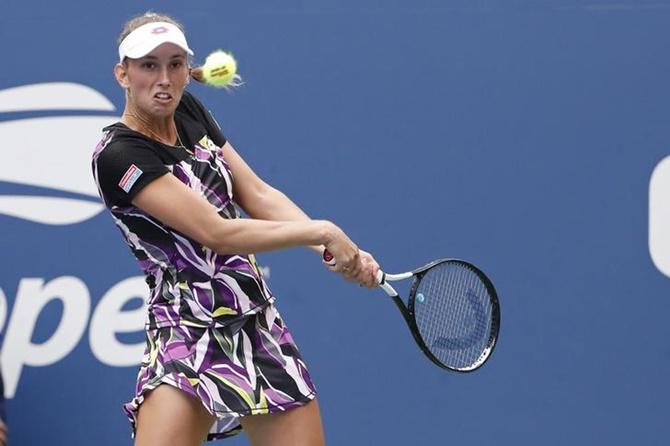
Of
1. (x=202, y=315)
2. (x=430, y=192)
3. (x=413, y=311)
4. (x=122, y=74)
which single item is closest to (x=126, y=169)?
(x=122, y=74)

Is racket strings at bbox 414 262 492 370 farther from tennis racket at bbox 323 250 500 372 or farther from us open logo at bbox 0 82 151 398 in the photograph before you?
us open logo at bbox 0 82 151 398

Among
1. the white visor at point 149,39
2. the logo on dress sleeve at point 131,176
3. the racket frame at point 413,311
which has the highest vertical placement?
the white visor at point 149,39

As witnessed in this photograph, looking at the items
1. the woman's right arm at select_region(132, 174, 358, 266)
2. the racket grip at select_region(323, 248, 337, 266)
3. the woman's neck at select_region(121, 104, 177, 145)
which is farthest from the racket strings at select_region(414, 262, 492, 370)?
the woman's neck at select_region(121, 104, 177, 145)

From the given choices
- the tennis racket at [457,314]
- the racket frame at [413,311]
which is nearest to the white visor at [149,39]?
the racket frame at [413,311]

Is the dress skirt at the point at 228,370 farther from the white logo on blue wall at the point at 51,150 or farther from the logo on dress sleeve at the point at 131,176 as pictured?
the white logo on blue wall at the point at 51,150

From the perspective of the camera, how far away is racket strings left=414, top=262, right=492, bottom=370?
3576mm

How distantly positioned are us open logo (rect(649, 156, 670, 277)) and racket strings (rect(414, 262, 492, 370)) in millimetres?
1078

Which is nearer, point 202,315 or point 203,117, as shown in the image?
point 202,315

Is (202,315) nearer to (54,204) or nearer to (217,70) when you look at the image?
(217,70)

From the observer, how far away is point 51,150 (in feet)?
14.4

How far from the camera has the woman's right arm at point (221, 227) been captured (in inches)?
120

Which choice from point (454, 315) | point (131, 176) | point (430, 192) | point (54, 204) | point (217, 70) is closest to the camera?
point (131, 176)

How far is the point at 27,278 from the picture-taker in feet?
14.3

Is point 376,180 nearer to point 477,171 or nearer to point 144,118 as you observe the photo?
point 477,171
